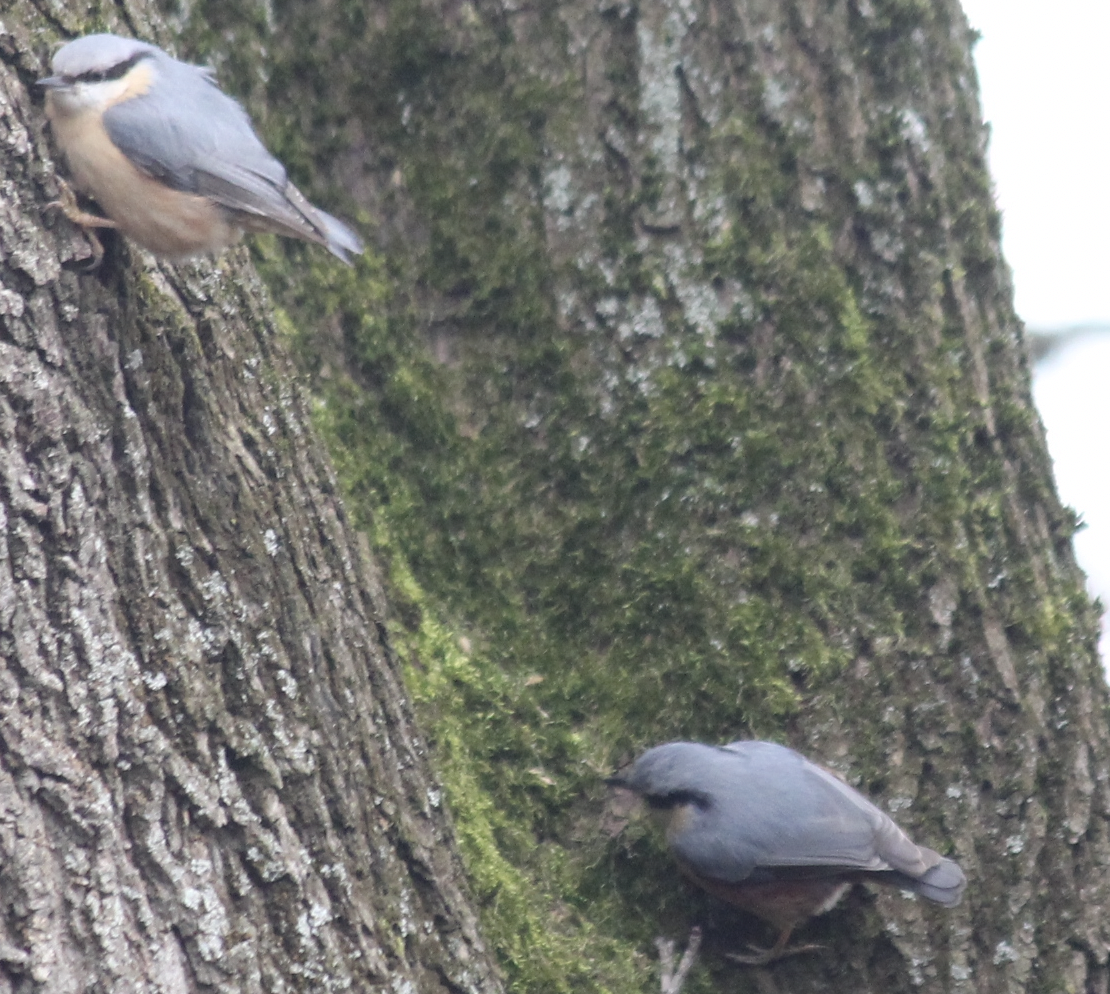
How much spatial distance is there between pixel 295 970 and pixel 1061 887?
1574mm

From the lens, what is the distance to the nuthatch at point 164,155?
1.79 meters

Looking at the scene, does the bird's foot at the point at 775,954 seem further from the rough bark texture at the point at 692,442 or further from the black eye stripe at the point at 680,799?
the black eye stripe at the point at 680,799

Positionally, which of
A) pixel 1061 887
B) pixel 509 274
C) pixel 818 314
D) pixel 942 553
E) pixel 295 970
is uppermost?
pixel 509 274

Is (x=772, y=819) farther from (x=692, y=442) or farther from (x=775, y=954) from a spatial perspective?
(x=692, y=442)

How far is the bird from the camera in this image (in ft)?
7.74

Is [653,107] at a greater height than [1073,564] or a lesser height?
greater

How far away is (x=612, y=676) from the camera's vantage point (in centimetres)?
256

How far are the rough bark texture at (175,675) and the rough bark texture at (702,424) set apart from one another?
507mm

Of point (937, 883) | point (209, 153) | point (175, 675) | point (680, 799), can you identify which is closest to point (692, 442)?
point (680, 799)

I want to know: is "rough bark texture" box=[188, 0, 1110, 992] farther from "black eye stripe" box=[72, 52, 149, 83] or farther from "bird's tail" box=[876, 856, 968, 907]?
"black eye stripe" box=[72, 52, 149, 83]

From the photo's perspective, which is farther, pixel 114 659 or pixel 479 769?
pixel 479 769

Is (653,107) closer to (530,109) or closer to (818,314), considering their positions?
(530,109)

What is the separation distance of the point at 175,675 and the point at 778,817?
4.37 feet

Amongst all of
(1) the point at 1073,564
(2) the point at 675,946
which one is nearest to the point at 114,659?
(2) the point at 675,946
